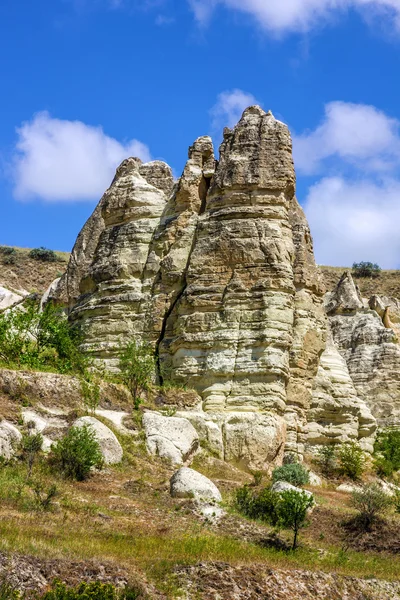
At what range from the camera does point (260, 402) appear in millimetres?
29531

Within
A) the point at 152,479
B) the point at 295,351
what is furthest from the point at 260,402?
the point at 152,479

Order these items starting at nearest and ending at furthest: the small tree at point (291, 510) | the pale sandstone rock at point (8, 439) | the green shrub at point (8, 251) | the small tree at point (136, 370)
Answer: the small tree at point (291, 510) → the pale sandstone rock at point (8, 439) → the small tree at point (136, 370) → the green shrub at point (8, 251)

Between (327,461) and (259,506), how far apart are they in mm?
14888

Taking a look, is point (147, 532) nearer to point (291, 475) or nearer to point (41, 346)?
point (291, 475)

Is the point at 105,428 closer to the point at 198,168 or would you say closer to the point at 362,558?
the point at 362,558

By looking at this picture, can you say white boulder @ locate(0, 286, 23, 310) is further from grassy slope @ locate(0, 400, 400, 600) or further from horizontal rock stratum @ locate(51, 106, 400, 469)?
grassy slope @ locate(0, 400, 400, 600)

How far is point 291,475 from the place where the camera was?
26891mm

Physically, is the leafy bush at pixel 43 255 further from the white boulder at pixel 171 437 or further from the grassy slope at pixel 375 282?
the white boulder at pixel 171 437

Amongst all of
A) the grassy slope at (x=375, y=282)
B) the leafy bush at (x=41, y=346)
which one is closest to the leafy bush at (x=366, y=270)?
the grassy slope at (x=375, y=282)

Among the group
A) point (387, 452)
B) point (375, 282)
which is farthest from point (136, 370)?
point (375, 282)

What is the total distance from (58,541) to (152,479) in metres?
8.46

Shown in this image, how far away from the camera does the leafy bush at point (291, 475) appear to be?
26.8m

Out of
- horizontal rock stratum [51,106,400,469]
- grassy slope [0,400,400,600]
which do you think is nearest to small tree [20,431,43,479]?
grassy slope [0,400,400,600]

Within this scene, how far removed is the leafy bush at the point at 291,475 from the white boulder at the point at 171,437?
2734 millimetres
